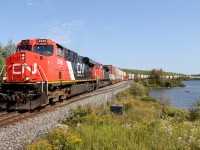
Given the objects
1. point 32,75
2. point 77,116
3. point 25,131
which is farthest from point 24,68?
point 25,131

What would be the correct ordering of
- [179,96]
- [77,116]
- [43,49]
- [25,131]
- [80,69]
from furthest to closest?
[179,96] → [80,69] → [43,49] → [77,116] → [25,131]

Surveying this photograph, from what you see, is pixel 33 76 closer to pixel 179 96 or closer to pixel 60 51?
pixel 60 51

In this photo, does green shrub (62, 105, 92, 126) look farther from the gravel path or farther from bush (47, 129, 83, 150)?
Result: bush (47, 129, 83, 150)

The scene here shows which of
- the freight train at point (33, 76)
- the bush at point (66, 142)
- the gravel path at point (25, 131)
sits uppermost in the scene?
the freight train at point (33, 76)

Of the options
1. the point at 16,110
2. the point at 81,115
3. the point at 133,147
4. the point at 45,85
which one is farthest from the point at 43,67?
the point at 133,147

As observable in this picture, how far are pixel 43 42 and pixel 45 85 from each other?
9.49ft

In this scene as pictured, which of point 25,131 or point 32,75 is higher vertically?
point 32,75

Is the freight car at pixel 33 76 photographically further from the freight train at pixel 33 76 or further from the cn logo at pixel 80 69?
the cn logo at pixel 80 69

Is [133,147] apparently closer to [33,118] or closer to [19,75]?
[33,118]

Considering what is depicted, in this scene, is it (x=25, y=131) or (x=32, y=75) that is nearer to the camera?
(x=25, y=131)

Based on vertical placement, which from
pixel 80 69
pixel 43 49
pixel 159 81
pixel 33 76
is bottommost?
pixel 159 81

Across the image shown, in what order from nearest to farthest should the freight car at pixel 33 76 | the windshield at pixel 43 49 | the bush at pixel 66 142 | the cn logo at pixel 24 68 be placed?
the bush at pixel 66 142 < the freight car at pixel 33 76 < the cn logo at pixel 24 68 < the windshield at pixel 43 49

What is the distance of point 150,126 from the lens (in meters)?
8.52

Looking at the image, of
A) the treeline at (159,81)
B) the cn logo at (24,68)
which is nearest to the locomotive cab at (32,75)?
the cn logo at (24,68)
